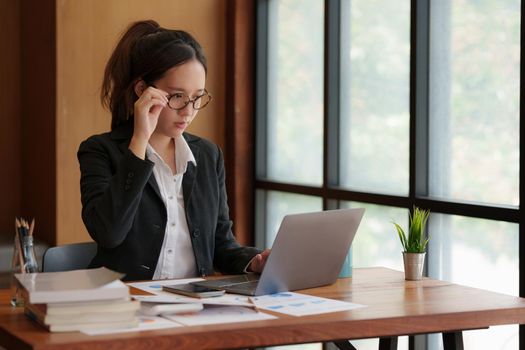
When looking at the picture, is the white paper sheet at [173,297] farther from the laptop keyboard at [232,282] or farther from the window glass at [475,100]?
the window glass at [475,100]

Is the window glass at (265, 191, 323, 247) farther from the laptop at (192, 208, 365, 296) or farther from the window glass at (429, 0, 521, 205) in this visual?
the laptop at (192, 208, 365, 296)

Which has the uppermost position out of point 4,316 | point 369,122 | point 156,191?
point 369,122

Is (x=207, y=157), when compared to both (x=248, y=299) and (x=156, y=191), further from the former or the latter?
(x=248, y=299)

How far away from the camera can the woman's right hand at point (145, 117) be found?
8.11ft

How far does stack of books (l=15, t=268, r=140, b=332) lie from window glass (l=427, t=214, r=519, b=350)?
1746mm

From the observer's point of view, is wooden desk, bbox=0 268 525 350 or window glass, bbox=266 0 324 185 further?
window glass, bbox=266 0 324 185

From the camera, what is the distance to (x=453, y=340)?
2373mm

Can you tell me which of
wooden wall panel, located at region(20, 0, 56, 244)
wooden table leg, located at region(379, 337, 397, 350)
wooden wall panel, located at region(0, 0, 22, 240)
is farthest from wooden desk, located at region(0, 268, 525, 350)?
wooden wall panel, located at region(0, 0, 22, 240)

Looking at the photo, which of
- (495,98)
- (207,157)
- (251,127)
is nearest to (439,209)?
(495,98)

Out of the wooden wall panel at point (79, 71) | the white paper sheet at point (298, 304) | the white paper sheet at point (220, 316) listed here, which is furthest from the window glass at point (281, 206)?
the white paper sheet at point (220, 316)

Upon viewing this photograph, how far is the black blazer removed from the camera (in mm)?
2434

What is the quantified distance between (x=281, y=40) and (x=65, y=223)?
1.44m

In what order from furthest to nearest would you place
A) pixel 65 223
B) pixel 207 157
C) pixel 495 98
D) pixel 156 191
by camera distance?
pixel 65 223 < pixel 495 98 < pixel 207 157 < pixel 156 191

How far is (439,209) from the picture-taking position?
3498 mm
